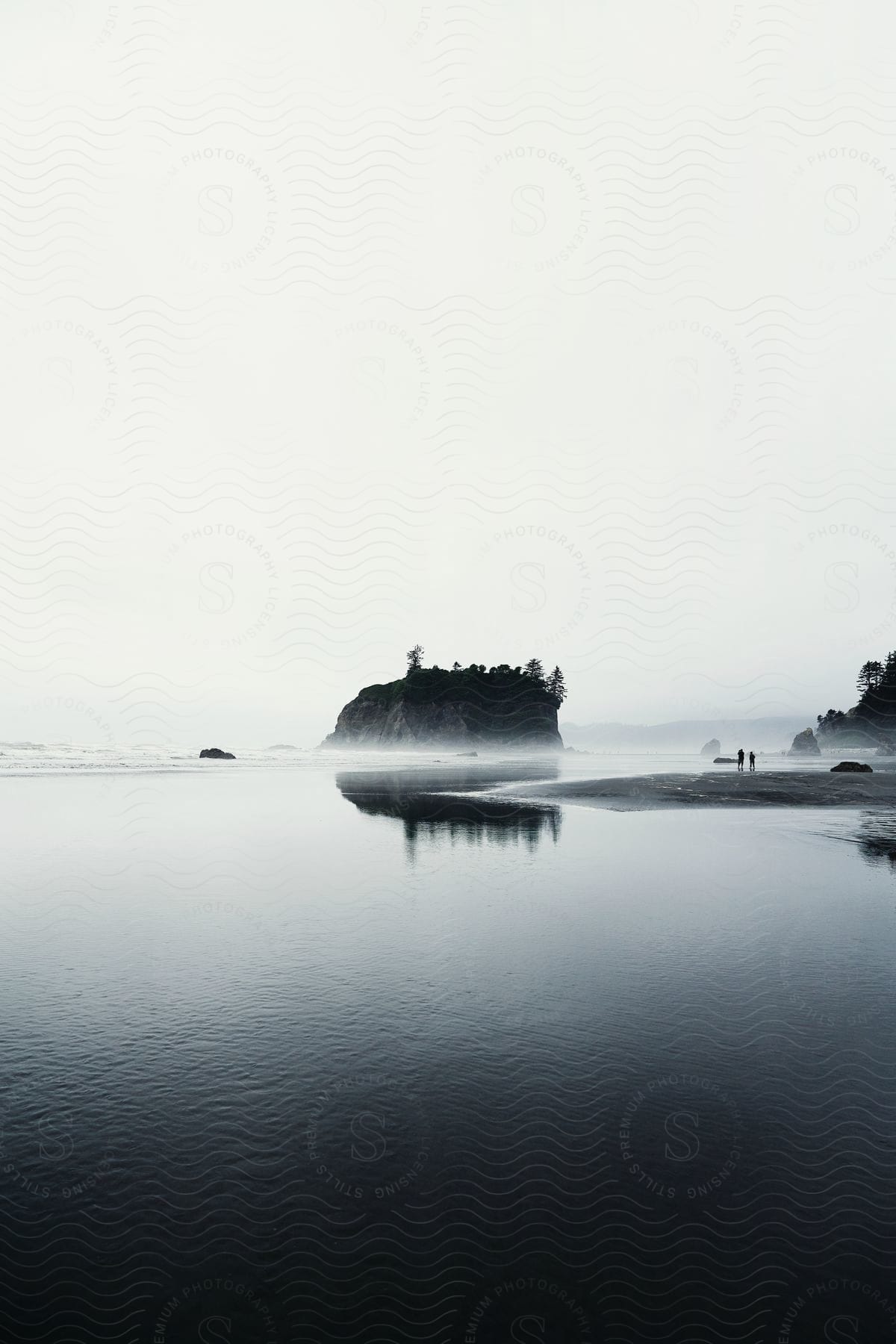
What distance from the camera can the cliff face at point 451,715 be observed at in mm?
173875

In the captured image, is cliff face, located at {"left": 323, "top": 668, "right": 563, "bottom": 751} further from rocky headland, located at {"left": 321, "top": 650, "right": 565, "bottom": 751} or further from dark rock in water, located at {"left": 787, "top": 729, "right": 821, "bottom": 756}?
dark rock in water, located at {"left": 787, "top": 729, "right": 821, "bottom": 756}

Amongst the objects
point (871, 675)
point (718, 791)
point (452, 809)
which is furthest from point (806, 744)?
point (452, 809)

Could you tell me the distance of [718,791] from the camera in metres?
49.2

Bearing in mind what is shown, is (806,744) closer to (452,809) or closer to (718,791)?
(718,791)

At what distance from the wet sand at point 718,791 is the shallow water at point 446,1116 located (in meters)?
24.6

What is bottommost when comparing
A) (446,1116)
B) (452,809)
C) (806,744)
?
(446,1116)

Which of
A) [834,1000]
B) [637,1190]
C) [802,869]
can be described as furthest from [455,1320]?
[802,869]

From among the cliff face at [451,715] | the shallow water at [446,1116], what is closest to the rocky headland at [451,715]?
the cliff face at [451,715]

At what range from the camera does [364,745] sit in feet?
613

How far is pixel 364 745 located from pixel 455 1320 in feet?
603

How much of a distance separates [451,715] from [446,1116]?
16783cm

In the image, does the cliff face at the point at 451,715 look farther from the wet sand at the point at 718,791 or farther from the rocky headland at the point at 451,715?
the wet sand at the point at 718,791

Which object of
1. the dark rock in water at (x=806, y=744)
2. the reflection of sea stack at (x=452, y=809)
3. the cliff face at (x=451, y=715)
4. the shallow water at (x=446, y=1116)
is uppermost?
the cliff face at (x=451, y=715)

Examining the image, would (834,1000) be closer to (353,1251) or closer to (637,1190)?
(637,1190)
